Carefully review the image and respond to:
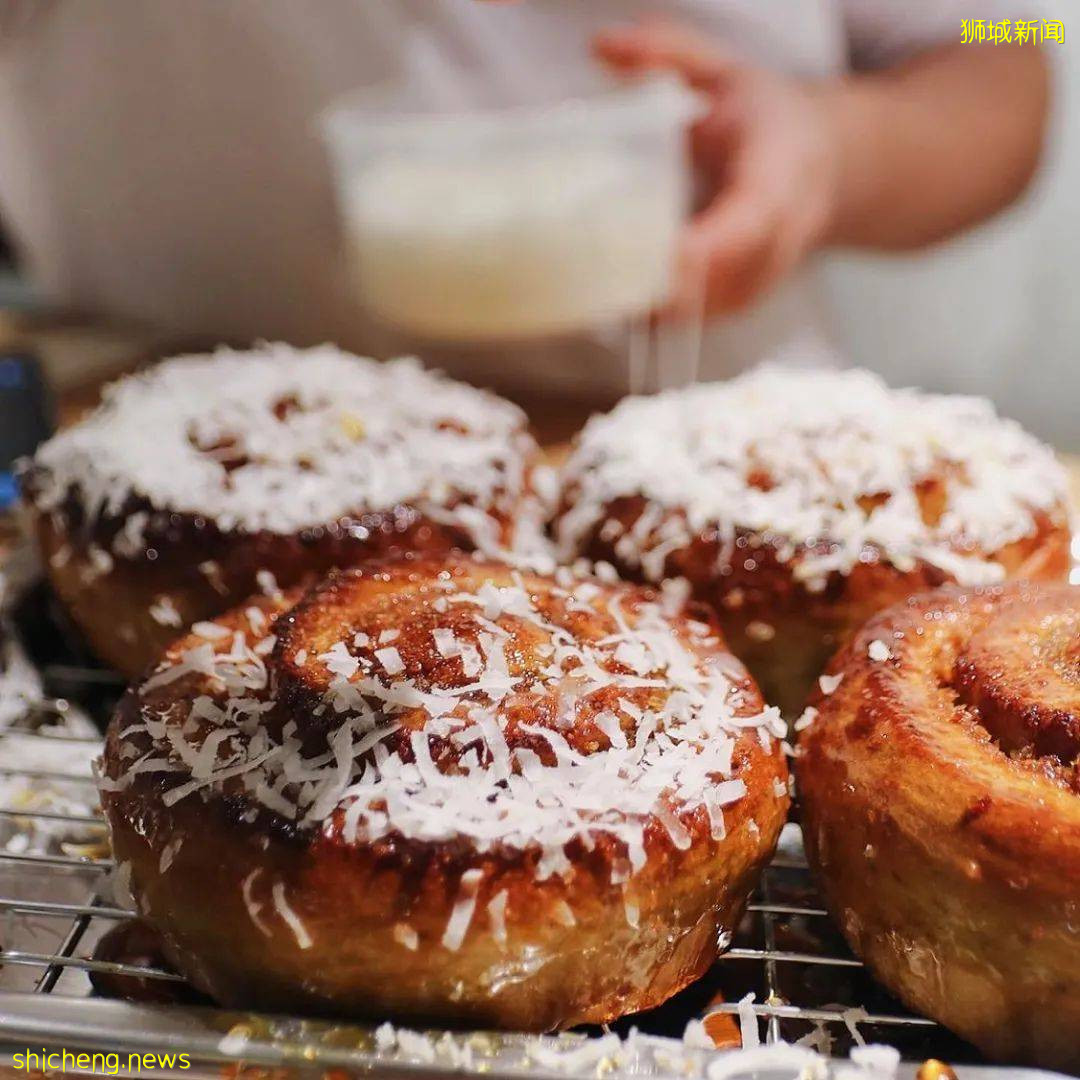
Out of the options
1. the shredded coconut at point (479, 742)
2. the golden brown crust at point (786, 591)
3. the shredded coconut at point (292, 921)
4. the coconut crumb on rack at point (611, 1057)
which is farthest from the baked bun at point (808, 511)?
the shredded coconut at point (292, 921)

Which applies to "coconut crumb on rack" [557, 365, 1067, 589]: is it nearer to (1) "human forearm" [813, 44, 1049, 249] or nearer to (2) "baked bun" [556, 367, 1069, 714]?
(2) "baked bun" [556, 367, 1069, 714]

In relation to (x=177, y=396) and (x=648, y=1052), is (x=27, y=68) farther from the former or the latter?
(x=648, y=1052)

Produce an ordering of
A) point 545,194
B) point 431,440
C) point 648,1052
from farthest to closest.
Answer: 1. point 545,194
2. point 431,440
3. point 648,1052

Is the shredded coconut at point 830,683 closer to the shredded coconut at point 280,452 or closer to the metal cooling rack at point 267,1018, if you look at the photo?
the metal cooling rack at point 267,1018

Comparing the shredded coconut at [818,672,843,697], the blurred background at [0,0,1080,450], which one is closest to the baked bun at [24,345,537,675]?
the shredded coconut at [818,672,843,697]

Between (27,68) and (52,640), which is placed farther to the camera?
(27,68)

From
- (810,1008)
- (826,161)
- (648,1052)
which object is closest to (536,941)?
(648,1052)
